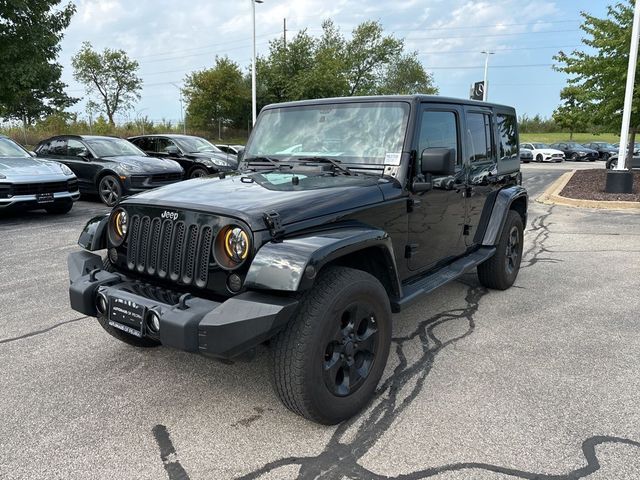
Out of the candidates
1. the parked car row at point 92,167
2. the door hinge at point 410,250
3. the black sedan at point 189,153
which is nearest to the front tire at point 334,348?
the door hinge at point 410,250

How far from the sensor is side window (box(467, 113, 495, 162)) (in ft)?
14.7

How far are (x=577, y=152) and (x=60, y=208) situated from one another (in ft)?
122

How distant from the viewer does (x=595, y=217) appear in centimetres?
1027

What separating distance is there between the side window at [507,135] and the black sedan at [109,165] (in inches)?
290

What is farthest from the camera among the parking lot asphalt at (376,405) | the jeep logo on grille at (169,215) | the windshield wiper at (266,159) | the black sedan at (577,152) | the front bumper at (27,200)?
the black sedan at (577,152)

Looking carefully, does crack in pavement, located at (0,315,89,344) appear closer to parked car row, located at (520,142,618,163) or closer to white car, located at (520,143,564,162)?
parked car row, located at (520,142,618,163)

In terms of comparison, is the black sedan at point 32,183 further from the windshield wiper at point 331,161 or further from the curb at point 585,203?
the curb at point 585,203

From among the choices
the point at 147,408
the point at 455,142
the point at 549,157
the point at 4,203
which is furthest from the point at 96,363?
the point at 549,157

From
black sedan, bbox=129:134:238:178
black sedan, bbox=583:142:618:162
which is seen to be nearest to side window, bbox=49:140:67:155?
black sedan, bbox=129:134:238:178

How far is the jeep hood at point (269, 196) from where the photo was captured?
2714 mm

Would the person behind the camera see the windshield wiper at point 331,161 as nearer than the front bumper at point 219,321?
No

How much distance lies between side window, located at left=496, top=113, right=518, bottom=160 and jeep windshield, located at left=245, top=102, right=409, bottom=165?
2.00m

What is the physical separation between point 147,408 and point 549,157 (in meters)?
36.7

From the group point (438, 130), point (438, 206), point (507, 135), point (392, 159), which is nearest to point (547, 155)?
point (507, 135)
